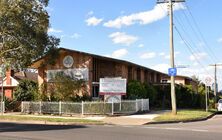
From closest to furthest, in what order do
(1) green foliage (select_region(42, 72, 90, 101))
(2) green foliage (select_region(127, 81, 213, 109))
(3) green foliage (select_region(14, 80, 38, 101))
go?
(1) green foliage (select_region(42, 72, 90, 101))
(2) green foliage (select_region(127, 81, 213, 109))
(3) green foliage (select_region(14, 80, 38, 101))

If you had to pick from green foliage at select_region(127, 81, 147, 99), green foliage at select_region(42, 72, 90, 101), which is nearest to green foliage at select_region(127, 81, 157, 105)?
green foliage at select_region(127, 81, 147, 99)

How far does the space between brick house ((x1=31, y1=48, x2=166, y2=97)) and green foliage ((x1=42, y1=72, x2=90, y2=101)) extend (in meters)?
0.97

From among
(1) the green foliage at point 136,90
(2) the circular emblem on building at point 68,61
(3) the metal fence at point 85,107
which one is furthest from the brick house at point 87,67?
(3) the metal fence at point 85,107

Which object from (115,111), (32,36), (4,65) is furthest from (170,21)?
(4,65)

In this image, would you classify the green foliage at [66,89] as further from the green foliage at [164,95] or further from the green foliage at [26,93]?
the green foliage at [164,95]

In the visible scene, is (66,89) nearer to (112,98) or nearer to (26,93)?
(112,98)

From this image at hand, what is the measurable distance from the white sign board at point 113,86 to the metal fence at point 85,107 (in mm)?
1192

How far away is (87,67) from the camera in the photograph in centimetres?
3684

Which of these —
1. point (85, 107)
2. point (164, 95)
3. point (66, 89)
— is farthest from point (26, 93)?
point (164, 95)

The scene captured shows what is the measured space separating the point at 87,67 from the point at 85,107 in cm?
629

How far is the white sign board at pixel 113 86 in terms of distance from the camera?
106 feet

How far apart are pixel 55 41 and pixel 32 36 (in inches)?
108

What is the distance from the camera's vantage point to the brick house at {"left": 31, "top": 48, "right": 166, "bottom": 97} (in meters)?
36.8

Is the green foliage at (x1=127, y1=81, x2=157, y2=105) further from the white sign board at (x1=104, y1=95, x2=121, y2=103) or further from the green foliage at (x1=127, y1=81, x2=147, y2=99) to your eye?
the white sign board at (x1=104, y1=95, x2=121, y2=103)
